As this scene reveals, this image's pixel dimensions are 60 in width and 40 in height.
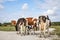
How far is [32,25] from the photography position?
36.0 feet

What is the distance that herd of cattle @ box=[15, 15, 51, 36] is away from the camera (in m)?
10.1

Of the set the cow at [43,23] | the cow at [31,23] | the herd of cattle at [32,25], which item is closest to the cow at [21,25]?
the herd of cattle at [32,25]

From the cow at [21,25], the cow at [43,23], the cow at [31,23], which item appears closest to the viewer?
the cow at [43,23]

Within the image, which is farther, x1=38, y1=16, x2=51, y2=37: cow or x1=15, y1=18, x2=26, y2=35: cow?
x1=15, y1=18, x2=26, y2=35: cow

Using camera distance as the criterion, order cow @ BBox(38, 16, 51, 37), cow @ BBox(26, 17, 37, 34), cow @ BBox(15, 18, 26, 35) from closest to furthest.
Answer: cow @ BBox(38, 16, 51, 37), cow @ BBox(15, 18, 26, 35), cow @ BBox(26, 17, 37, 34)

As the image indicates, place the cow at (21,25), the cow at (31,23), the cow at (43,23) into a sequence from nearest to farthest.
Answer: the cow at (43,23) → the cow at (21,25) → the cow at (31,23)

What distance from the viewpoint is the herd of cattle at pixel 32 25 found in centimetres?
1009

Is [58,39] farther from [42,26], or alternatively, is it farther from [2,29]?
[2,29]

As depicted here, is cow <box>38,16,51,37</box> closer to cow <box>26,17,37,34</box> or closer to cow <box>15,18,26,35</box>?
cow <box>26,17,37,34</box>

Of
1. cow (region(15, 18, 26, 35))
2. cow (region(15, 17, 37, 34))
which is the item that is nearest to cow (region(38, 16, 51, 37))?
cow (region(15, 17, 37, 34))

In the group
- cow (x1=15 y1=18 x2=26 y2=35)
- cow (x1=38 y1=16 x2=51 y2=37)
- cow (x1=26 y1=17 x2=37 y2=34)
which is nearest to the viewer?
cow (x1=38 y1=16 x2=51 y2=37)

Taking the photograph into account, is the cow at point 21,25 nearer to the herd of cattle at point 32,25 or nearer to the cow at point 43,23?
the herd of cattle at point 32,25

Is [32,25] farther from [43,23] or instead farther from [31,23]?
[43,23]

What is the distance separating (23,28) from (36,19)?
876 mm
